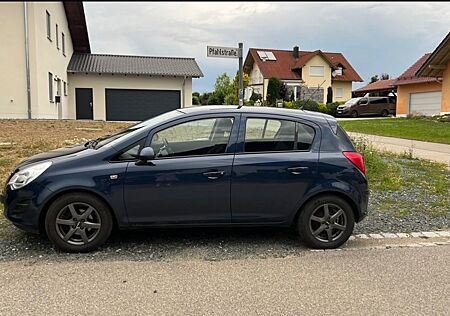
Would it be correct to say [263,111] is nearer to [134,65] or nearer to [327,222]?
[327,222]

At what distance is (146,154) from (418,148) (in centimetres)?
A: 1209

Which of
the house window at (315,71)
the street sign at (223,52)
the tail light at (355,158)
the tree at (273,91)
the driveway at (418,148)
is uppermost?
the house window at (315,71)

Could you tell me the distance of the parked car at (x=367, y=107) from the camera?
3559 centimetres

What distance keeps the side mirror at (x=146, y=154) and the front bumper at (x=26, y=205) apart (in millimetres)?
999

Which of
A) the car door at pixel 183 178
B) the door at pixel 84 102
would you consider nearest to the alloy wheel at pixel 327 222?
the car door at pixel 183 178

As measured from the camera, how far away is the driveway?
39.6 feet

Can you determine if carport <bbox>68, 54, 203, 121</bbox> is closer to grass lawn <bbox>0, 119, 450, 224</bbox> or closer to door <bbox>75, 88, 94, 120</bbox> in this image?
door <bbox>75, 88, 94, 120</bbox>

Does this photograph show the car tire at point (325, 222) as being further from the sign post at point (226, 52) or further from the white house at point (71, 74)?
the white house at point (71, 74)

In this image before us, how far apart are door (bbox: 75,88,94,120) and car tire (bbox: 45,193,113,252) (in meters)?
23.6

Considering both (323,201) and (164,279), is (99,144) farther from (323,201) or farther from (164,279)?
(323,201)

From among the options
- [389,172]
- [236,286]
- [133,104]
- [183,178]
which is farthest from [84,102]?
[236,286]

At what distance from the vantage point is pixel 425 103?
30.9 meters

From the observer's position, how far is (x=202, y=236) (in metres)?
5.13

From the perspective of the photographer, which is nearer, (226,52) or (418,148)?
(226,52)
